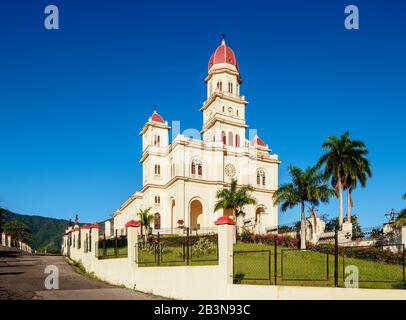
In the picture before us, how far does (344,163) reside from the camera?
35.1m

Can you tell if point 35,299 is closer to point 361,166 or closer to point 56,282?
point 56,282

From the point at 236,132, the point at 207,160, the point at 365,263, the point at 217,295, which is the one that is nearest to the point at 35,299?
the point at 217,295

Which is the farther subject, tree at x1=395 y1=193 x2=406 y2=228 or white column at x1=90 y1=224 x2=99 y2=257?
tree at x1=395 y1=193 x2=406 y2=228

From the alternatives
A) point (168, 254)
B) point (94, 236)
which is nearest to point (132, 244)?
point (168, 254)

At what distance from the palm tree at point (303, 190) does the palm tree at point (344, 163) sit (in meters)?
5.54

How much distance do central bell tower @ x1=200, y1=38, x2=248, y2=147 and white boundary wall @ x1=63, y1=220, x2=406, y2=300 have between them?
117ft

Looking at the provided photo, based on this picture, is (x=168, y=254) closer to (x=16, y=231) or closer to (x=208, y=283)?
(x=208, y=283)

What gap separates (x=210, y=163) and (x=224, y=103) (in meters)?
8.60

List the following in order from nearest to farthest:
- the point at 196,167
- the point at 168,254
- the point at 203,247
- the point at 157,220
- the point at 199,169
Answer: the point at 168,254
the point at 203,247
the point at 196,167
the point at 199,169
the point at 157,220

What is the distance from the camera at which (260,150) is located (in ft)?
185

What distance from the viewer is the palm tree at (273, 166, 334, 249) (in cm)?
2988

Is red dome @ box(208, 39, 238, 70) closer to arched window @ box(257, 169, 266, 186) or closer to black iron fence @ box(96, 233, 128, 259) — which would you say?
arched window @ box(257, 169, 266, 186)

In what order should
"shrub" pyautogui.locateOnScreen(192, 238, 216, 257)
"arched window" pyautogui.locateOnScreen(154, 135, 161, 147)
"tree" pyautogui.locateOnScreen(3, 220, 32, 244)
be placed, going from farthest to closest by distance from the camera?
"tree" pyautogui.locateOnScreen(3, 220, 32, 244) → "arched window" pyautogui.locateOnScreen(154, 135, 161, 147) → "shrub" pyautogui.locateOnScreen(192, 238, 216, 257)

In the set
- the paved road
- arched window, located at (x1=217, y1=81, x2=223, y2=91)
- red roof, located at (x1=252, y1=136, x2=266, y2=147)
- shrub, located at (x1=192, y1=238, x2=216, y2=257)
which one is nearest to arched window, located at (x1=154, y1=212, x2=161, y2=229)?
red roof, located at (x1=252, y1=136, x2=266, y2=147)
